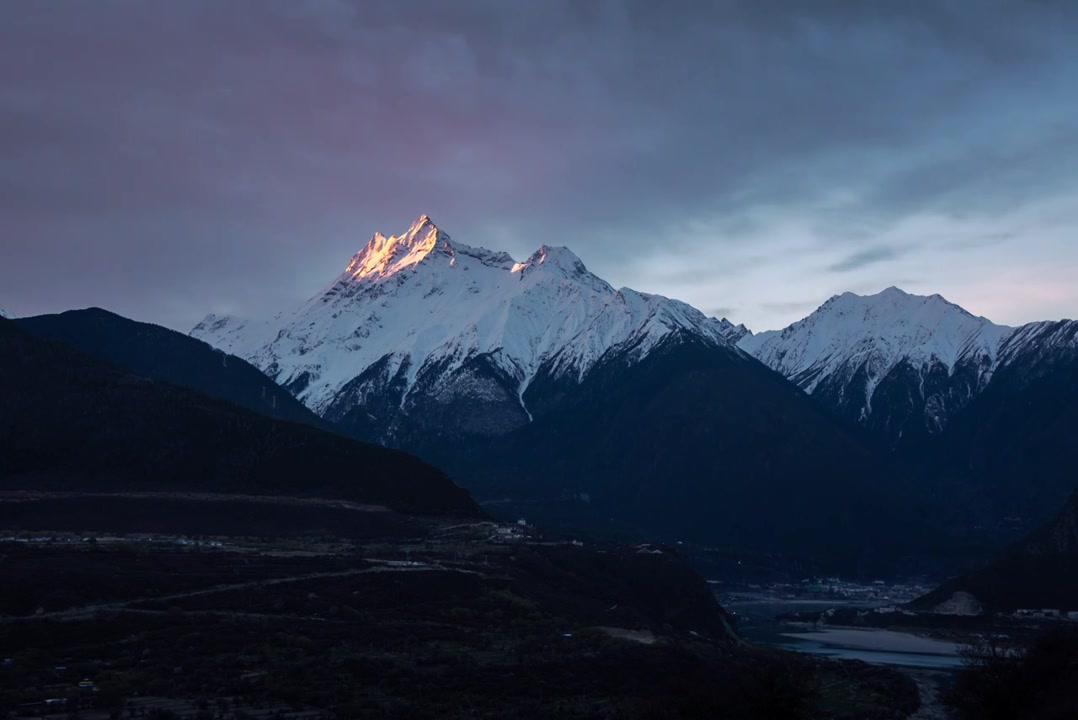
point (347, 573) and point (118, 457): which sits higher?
point (118, 457)

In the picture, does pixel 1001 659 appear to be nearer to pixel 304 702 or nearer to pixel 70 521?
pixel 304 702

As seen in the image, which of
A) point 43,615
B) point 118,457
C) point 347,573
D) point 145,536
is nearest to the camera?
point 43,615

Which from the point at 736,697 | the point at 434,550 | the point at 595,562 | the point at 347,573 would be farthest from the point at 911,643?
the point at 736,697

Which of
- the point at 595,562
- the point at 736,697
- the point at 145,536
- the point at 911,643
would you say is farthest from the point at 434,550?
the point at 736,697

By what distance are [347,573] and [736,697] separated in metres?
57.6

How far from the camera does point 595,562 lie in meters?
186

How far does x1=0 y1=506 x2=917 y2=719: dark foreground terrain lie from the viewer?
97688 mm

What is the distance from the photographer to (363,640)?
120250 millimetres

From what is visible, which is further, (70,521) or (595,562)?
(595,562)

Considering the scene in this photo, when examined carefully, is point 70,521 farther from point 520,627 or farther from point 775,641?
point 775,641

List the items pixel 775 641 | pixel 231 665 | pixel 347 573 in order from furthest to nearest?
pixel 775 641
pixel 347 573
pixel 231 665

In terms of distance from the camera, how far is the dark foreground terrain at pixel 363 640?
320ft

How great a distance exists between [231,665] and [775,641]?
9596cm

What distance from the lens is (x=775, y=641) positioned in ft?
606
